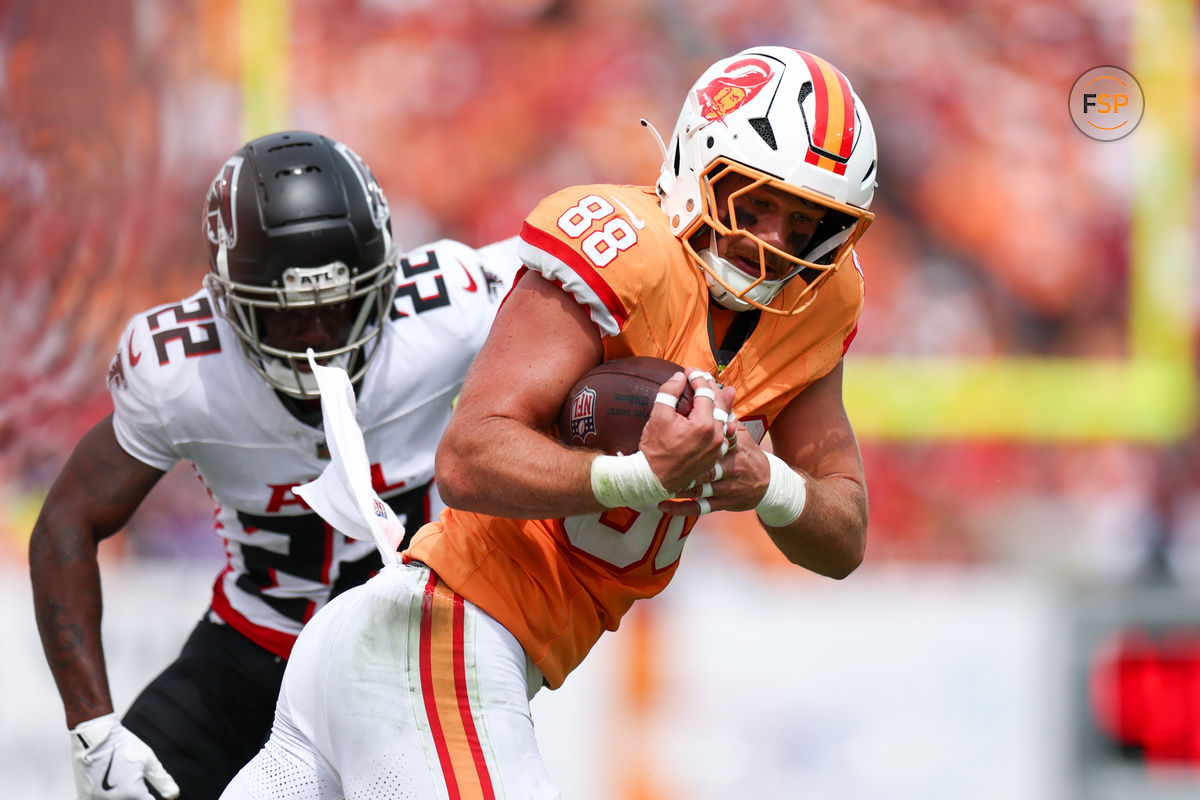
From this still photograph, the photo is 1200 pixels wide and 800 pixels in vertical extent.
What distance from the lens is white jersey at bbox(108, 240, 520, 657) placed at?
2963 millimetres

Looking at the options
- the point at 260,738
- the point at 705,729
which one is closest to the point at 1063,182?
the point at 705,729

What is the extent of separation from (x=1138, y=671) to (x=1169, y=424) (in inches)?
119

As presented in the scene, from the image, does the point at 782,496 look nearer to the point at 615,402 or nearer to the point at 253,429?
the point at 615,402

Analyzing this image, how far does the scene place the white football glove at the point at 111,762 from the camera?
289 centimetres

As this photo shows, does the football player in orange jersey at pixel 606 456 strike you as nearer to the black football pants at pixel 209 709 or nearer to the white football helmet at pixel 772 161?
the white football helmet at pixel 772 161

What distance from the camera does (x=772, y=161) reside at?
2406 millimetres

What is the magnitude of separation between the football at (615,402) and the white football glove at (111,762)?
130cm

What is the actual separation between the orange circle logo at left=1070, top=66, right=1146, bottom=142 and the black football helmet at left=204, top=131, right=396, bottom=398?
198 centimetres

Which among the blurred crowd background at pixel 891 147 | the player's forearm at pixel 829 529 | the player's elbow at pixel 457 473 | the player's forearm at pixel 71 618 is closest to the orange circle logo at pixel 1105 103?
the blurred crowd background at pixel 891 147

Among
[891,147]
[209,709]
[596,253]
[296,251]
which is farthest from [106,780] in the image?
[891,147]

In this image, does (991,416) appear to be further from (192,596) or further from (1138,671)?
(192,596)

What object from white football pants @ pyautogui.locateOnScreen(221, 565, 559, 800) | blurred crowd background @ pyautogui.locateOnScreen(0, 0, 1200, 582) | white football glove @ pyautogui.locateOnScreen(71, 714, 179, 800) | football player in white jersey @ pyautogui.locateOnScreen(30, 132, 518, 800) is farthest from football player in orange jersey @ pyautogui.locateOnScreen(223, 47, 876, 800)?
blurred crowd background @ pyautogui.locateOnScreen(0, 0, 1200, 582)

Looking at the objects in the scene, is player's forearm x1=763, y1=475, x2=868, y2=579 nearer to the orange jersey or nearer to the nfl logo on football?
the orange jersey

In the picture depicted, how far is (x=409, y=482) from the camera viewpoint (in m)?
3.12
